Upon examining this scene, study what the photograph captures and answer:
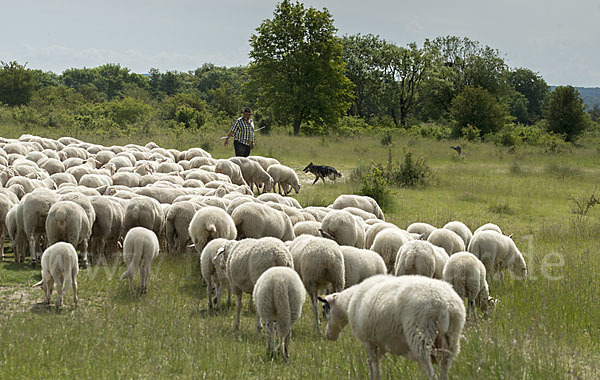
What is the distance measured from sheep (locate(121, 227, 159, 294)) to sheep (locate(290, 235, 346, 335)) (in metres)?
2.38

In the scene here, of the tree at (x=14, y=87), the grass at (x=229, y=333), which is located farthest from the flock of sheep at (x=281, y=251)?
the tree at (x=14, y=87)

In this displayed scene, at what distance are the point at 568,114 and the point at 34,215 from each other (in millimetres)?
43927

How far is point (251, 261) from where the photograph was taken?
6.61 meters

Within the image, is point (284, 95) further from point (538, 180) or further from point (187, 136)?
point (538, 180)

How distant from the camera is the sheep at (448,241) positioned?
8742 mm

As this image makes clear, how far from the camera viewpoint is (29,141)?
1836cm

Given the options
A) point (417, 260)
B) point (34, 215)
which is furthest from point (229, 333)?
point (34, 215)

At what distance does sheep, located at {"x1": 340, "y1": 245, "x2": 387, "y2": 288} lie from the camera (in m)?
7.16

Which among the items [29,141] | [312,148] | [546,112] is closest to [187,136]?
[312,148]

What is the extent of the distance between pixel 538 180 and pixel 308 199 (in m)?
10.3

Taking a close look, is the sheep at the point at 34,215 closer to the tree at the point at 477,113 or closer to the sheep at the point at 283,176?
the sheep at the point at 283,176

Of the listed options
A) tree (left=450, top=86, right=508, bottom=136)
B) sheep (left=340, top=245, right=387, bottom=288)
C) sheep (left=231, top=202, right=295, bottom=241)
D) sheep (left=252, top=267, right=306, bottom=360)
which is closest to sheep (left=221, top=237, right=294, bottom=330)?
sheep (left=252, top=267, right=306, bottom=360)

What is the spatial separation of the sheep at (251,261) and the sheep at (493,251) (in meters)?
3.31

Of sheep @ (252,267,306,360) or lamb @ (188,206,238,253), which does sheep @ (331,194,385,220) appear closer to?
lamb @ (188,206,238,253)
